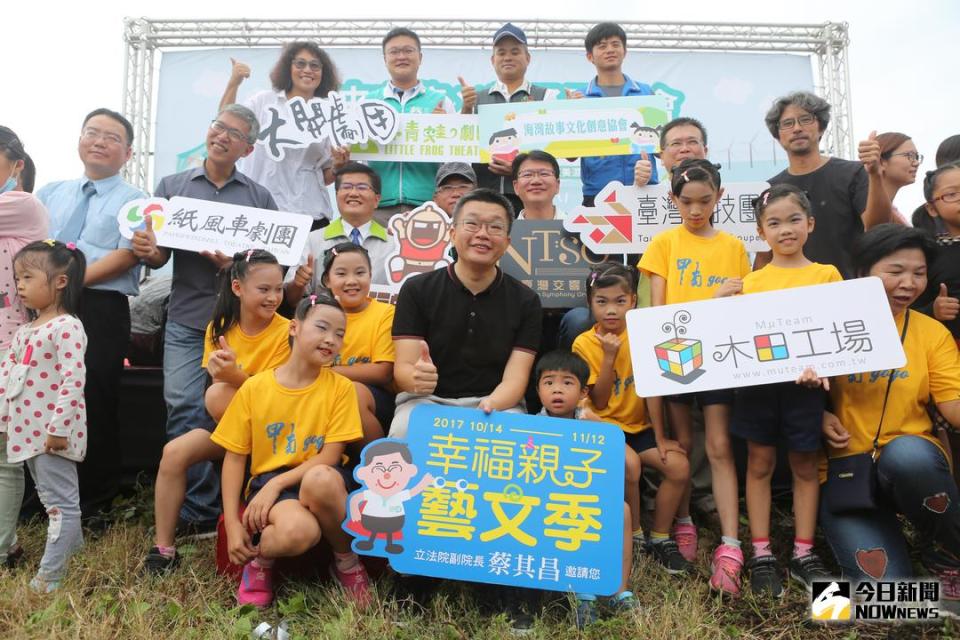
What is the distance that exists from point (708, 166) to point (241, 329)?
7.93 feet

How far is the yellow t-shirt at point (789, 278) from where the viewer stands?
2.99 meters

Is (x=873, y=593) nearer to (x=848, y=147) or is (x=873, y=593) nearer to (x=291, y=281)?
(x=291, y=281)

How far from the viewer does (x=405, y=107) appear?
16.8 feet

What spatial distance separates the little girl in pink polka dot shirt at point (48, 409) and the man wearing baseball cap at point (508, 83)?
2849 mm

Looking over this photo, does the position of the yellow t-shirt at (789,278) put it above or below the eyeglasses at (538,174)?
below

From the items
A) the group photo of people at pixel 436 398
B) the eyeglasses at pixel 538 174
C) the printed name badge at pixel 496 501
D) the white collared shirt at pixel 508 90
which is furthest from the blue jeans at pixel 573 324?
A: the white collared shirt at pixel 508 90

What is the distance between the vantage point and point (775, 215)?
120 inches

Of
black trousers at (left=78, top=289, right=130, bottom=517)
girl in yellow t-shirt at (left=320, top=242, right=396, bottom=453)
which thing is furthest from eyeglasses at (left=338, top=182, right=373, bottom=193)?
black trousers at (left=78, top=289, right=130, bottom=517)

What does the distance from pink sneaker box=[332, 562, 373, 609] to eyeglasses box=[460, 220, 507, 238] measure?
1.51 meters

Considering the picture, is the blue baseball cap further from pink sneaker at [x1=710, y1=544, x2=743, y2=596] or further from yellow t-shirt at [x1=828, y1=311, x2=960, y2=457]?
pink sneaker at [x1=710, y1=544, x2=743, y2=596]

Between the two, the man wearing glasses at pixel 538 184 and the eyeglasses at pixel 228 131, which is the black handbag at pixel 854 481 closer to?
the man wearing glasses at pixel 538 184

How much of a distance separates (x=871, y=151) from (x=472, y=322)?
84.2 inches

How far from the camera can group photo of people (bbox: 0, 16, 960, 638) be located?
274cm

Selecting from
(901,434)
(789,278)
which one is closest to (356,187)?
(789,278)
